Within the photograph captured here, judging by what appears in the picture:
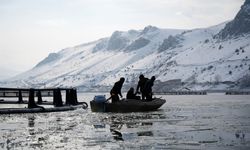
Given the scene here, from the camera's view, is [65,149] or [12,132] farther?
[12,132]

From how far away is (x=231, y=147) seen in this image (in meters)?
13.7

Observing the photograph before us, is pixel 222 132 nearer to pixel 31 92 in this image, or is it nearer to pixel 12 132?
pixel 12 132

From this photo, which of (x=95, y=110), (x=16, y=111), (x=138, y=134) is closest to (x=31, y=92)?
(x=16, y=111)

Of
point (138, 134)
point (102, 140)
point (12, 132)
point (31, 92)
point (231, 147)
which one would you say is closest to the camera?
point (231, 147)

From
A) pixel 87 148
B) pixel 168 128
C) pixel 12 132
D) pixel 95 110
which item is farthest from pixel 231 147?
pixel 95 110

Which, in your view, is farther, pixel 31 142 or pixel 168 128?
pixel 168 128

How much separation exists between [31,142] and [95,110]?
19695 mm

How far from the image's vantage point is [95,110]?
35.2 meters

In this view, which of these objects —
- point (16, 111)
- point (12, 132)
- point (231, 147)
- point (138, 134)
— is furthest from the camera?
point (16, 111)

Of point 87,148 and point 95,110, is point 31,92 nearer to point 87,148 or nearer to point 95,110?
point 95,110

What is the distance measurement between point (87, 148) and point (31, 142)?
2.51m

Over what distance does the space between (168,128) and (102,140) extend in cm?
466

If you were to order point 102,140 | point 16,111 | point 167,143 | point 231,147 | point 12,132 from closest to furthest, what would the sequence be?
point 231,147 < point 167,143 < point 102,140 < point 12,132 < point 16,111

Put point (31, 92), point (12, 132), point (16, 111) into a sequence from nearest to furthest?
point (12, 132)
point (16, 111)
point (31, 92)
